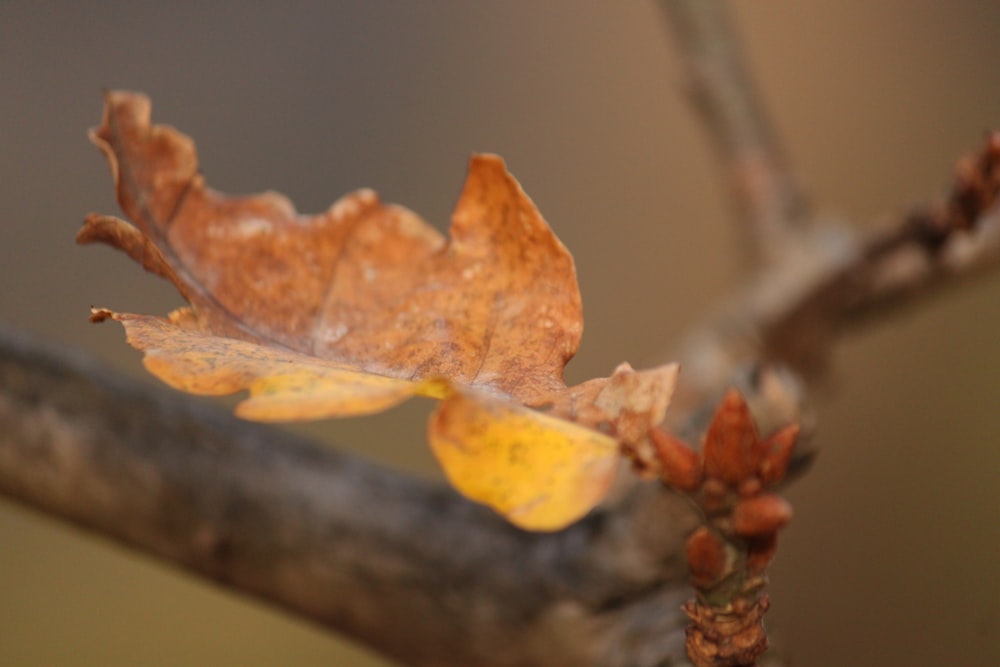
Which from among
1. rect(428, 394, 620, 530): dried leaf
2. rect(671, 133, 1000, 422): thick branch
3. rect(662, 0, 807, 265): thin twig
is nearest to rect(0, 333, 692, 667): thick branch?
rect(671, 133, 1000, 422): thick branch

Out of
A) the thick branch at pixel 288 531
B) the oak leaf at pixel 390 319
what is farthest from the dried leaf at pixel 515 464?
the thick branch at pixel 288 531

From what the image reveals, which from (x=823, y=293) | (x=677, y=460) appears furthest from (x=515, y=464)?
(x=823, y=293)

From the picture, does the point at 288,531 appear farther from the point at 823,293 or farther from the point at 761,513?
the point at 823,293

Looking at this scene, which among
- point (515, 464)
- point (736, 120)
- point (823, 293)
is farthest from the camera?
point (736, 120)

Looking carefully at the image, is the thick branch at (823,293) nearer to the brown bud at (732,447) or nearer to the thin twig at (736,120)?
the thin twig at (736,120)

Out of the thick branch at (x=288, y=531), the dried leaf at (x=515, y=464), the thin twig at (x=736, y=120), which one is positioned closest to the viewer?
the dried leaf at (x=515, y=464)

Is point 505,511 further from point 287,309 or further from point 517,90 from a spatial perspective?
point 517,90
